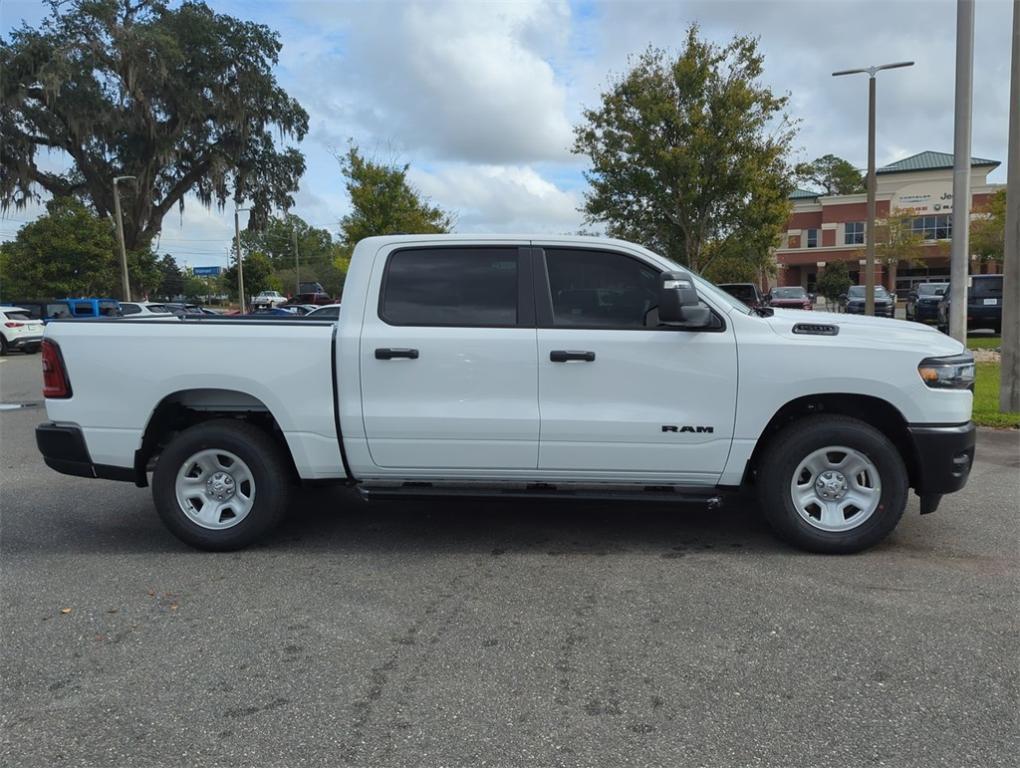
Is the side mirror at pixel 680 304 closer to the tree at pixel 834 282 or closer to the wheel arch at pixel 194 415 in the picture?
the wheel arch at pixel 194 415

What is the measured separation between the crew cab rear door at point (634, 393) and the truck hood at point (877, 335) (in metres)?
0.41

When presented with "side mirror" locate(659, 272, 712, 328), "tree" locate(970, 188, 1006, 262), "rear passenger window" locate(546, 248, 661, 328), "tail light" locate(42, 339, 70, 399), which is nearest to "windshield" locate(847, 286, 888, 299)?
"tree" locate(970, 188, 1006, 262)

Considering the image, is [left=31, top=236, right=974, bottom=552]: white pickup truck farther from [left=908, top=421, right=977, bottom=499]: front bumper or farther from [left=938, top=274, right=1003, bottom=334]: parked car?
[left=938, top=274, right=1003, bottom=334]: parked car

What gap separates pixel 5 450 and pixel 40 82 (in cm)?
3477

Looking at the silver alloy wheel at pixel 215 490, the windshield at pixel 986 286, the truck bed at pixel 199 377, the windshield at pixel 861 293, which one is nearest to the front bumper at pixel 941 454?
the truck bed at pixel 199 377

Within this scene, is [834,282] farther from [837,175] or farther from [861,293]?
[837,175]

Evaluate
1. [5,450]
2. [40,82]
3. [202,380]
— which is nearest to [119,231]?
[40,82]

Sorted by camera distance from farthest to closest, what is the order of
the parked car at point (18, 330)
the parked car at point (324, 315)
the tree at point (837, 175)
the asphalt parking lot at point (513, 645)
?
the tree at point (837, 175) < the parked car at point (18, 330) < the parked car at point (324, 315) < the asphalt parking lot at point (513, 645)

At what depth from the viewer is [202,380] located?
5031mm

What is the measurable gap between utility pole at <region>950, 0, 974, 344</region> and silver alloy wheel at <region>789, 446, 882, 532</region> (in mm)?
6055

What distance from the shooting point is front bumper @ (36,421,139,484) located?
17.0 feet

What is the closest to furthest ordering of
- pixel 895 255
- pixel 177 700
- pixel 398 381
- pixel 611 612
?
pixel 177 700
pixel 611 612
pixel 398 381
pixel 895 255

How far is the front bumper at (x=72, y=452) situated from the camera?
517 cm

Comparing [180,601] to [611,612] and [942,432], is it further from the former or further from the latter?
[942,432]
